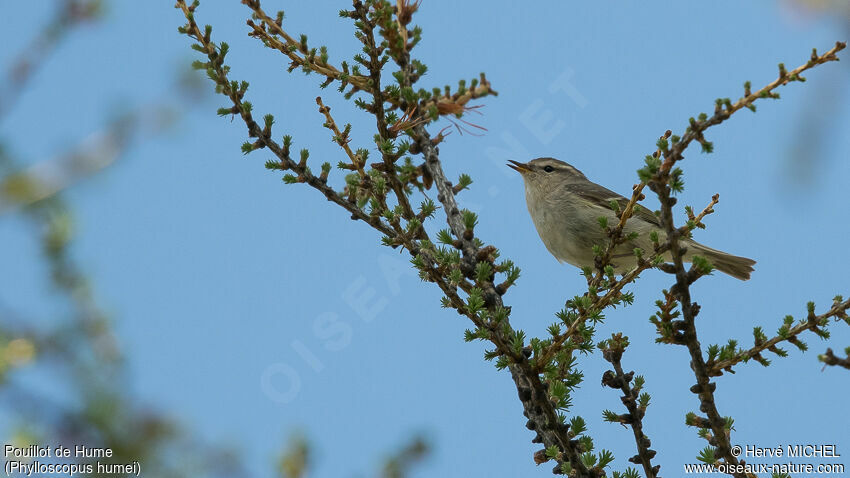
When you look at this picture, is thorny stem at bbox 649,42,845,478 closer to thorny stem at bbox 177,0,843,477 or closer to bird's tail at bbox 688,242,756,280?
thorny stem at bbox 177,0,843,477

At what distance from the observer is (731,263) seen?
7543 mm

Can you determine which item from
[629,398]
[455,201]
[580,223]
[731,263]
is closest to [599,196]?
[580,223]

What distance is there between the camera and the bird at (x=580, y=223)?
7.45 metres

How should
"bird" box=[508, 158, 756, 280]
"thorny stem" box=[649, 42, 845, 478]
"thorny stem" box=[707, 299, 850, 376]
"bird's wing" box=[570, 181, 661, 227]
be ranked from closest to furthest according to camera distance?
"thorny stem" box=[649, 42, 845, 478]
"thorny stem" box=[707, 299, 850, 376]
"bird" box=[508, 158, 756, 280]
"bird's wing" box=[570, 181, 661, 227]

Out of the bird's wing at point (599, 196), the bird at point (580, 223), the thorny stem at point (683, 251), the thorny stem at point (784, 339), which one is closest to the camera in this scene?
the thorny stem at point (683, 251)

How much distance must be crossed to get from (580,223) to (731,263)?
56.5 inches

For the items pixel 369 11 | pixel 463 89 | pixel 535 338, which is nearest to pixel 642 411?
pixel 535 338

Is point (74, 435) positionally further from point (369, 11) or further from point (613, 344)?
point (369, 11)

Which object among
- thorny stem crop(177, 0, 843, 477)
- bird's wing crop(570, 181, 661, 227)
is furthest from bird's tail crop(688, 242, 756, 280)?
thorny stem crop(177, 0, 843, 477)

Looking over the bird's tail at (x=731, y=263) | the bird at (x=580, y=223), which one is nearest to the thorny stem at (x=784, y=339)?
the bird at (x=580, y=223)

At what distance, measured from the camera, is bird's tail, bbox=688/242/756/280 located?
746 centimetres

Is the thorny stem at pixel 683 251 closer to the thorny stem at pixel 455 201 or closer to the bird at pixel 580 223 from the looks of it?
the thorny stem at pixel 455 201

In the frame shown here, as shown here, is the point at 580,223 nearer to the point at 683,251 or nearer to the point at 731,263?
the point at 731,263

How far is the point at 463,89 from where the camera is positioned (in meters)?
5.13
